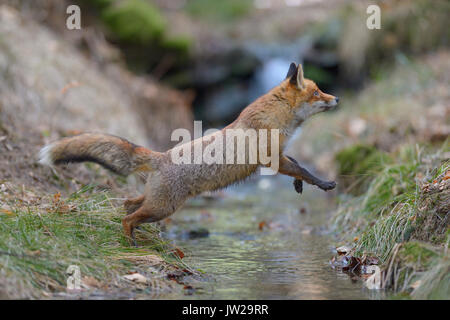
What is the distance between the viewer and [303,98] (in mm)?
6688

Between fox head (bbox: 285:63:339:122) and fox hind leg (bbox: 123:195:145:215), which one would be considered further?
fox head (bbox: 285:63:339:122)

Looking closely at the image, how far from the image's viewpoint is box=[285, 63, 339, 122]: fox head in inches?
261

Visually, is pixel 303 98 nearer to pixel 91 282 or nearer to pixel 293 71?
pixel 293 71

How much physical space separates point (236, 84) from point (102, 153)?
54.6 feet

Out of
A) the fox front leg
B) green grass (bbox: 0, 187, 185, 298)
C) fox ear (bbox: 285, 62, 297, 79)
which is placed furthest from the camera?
fox ear (bbox: 285, 62, 297, 79)

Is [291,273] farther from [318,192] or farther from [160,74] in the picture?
[160,74]

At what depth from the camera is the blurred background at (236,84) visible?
293 inches

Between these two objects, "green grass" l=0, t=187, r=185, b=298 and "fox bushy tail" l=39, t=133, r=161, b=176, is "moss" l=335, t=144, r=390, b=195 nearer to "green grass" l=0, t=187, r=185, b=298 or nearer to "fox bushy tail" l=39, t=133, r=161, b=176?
"fox bushy tail" l=39, t=133, r=161, b=176

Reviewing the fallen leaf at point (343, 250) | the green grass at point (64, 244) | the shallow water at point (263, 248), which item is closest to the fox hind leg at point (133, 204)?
the green grass at point (64, 244)

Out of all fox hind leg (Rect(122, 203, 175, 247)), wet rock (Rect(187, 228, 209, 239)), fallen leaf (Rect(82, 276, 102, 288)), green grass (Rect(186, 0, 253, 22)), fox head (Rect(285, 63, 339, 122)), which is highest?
green grass (Rect(186, 0, 253, 22))

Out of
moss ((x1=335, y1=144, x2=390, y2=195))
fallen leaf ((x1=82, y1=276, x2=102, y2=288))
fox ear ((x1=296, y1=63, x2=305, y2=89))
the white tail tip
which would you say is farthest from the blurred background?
fox ear ((x1=296, y1=63, x2=305, y2=89))

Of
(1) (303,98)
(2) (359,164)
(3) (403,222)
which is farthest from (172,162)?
(2) (359,164)

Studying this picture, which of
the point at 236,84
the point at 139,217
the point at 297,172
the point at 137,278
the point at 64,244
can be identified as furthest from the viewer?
the point at 236,84

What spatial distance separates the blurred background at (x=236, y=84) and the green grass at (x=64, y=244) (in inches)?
10.7
